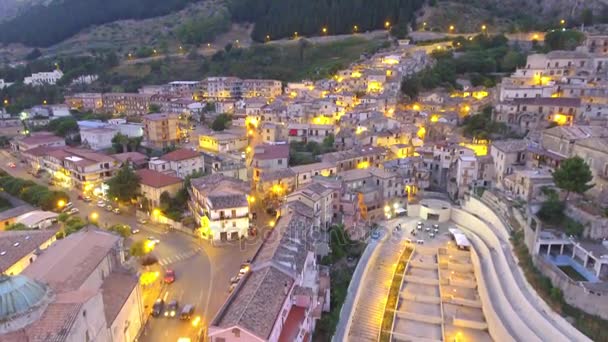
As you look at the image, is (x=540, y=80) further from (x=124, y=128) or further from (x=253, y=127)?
(x=124, y=128)

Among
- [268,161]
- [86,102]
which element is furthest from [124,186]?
[86,102]

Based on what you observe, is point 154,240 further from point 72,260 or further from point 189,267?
point 72,260

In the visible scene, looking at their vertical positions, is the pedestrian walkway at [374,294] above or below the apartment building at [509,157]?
below

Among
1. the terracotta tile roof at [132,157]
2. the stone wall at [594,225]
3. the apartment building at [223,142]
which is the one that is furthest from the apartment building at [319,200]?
the terracotta tile roof at [132,157]

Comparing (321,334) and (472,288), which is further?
(472,288)

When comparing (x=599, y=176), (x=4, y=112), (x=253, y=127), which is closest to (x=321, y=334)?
(x=599, y=176)

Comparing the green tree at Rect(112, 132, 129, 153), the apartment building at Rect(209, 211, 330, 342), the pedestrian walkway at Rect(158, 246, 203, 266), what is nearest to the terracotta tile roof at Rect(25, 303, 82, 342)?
the apartment building at Rect(209, 211, 330, 342)

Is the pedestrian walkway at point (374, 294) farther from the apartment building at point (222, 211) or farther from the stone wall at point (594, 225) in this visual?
the stone wall at point (594, 225)
